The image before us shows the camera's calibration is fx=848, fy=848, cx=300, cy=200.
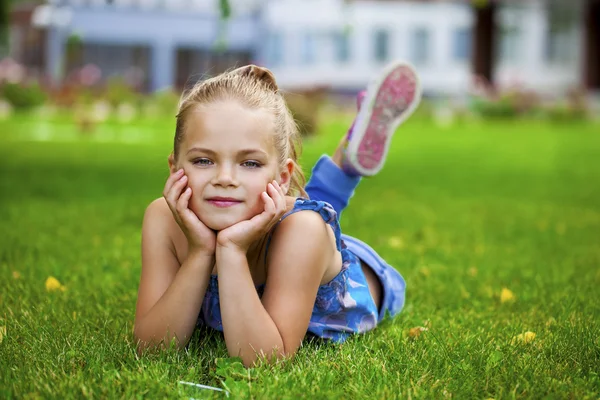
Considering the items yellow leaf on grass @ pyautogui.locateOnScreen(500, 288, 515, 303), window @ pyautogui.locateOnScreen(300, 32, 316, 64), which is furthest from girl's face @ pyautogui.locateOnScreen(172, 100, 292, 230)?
window @ pyautogui.locateOnScreen(300, 32, 316, 64)

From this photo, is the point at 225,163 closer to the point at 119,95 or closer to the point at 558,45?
the point at 119,95

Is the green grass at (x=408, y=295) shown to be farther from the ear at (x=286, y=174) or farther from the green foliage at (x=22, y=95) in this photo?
the green foliage at (x=22, y=95)

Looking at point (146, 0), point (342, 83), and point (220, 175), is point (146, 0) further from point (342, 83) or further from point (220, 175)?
point (220, 175)

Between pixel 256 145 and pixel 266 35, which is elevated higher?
pixel 256 145

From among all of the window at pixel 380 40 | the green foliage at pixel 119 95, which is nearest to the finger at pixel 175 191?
the green foliage at pixel 119 95

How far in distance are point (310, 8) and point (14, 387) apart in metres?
36.7

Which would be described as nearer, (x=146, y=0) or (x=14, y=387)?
(x=14, y=387)

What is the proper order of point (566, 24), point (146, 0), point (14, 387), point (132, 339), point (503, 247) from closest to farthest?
point (14, 387) < point (132, 339) < point (503, 247) < point (566, 24) < point (146, 0)

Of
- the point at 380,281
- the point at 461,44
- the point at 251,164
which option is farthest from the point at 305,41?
the point at 251,164

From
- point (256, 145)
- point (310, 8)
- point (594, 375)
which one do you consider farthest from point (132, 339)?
point (310, 8)

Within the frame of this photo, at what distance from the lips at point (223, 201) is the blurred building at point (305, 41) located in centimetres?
3084

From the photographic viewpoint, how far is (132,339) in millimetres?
2629

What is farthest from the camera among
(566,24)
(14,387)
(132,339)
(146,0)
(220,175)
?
(146,0)

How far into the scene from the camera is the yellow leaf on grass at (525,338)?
8.76 ft
